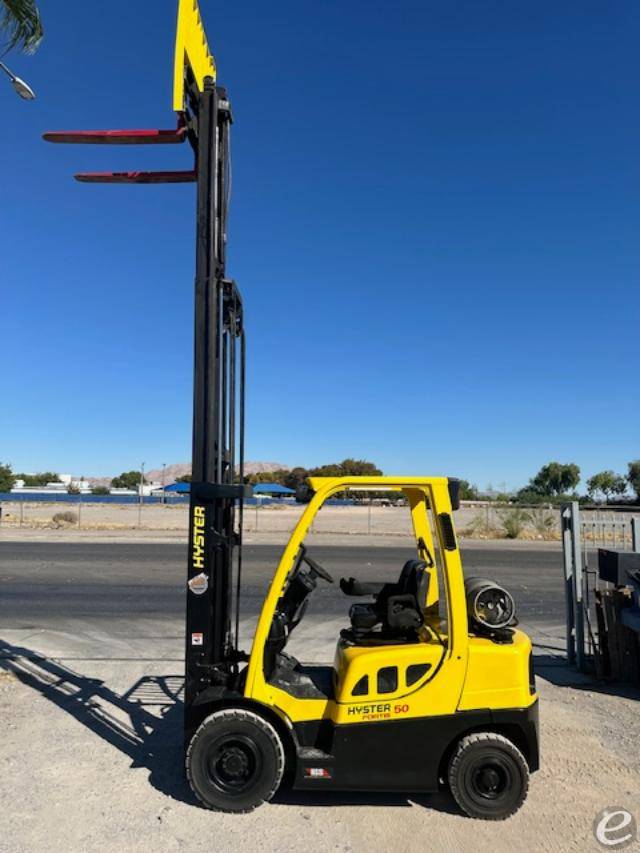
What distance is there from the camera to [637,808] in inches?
160

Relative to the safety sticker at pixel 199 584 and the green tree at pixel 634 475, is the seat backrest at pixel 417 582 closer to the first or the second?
the safety sticker at pixel 199 584

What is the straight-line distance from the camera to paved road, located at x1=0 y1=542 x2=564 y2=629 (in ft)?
35.2

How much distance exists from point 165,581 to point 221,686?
1057cm

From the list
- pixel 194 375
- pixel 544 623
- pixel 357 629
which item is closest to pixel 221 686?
pixel 357 629

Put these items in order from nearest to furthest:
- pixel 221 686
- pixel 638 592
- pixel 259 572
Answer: pixel 221 686
pixel 638 592
pixel 259 572

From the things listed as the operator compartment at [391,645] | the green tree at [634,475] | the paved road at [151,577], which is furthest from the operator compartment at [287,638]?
the green tree at [634,475]

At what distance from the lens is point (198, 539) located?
4.30 meters

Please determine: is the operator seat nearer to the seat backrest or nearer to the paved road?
the seat backrest

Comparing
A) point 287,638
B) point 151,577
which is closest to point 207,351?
point 287,638

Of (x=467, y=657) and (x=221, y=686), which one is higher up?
(x=467, y=657)

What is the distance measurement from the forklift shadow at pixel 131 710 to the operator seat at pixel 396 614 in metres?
1.49

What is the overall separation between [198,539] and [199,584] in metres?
0.30

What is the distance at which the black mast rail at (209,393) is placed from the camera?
4281 millimetres

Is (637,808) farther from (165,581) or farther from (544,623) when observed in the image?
(165,581)
